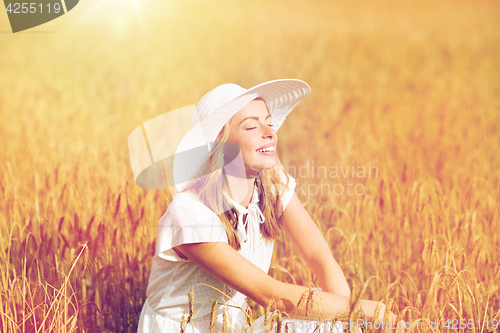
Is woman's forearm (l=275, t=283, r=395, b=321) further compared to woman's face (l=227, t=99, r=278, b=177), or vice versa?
woman's face (l=227, t=99, r=278, b=177)

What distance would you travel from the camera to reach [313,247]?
1616mm

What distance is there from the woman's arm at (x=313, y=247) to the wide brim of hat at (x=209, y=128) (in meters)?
0.41

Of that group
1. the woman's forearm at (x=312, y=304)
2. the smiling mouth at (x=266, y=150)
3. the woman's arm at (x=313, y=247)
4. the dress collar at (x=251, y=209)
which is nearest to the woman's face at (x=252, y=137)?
the smiling mouth at (x=266, y=150)

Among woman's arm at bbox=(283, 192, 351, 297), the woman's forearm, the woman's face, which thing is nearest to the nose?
the woman's face

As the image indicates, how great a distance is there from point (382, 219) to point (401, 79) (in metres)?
1.16

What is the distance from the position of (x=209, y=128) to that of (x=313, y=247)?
627 millimetres

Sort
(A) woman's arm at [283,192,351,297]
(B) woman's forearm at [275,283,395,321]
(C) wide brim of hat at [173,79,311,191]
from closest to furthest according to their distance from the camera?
(B) woman's forearm at [275,283,395,321] → (C) wide brim of hat at [173,79,311,191] → (A) woman's arm at [283,192,351,297]

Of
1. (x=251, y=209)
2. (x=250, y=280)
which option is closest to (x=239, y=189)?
(x=251, y=209)

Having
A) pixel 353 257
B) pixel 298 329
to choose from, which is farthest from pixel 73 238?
pixel 353 257

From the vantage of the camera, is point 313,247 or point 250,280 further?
point 313,247

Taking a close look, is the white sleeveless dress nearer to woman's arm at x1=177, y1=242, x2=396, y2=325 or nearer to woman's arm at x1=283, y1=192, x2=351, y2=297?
woman's arm at x1=177, y1=242, x2=396, y2=325

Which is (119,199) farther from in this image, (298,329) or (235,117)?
(298,329)

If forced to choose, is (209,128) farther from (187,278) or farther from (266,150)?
(187,278)

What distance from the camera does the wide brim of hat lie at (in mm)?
1364
